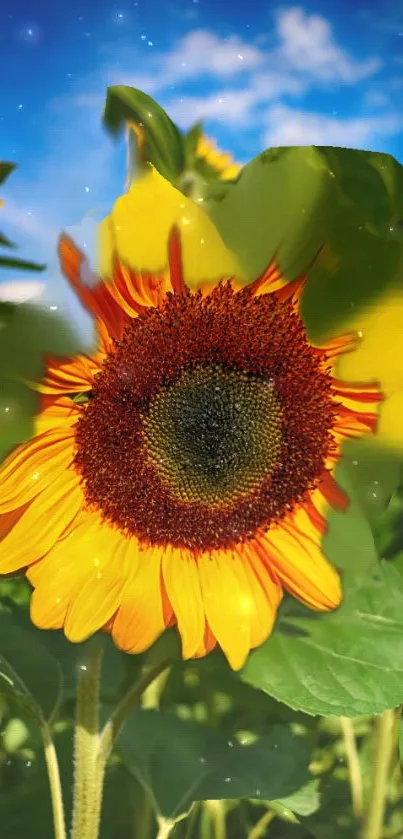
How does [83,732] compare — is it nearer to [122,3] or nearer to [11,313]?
[11,313]

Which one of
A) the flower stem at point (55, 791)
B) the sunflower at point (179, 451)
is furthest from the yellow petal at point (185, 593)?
the flower stem at point (55, 791)

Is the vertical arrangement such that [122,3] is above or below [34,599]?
above

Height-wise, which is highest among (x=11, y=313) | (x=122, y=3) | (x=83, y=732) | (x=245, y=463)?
(x=122, y=3)

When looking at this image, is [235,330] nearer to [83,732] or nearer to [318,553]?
[318,553]

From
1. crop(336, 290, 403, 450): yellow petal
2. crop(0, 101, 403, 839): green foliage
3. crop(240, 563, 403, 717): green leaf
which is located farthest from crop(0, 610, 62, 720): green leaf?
crop(336, 290, 403, 450): yellow petal

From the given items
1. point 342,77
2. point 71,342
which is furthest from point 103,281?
point 342,77
